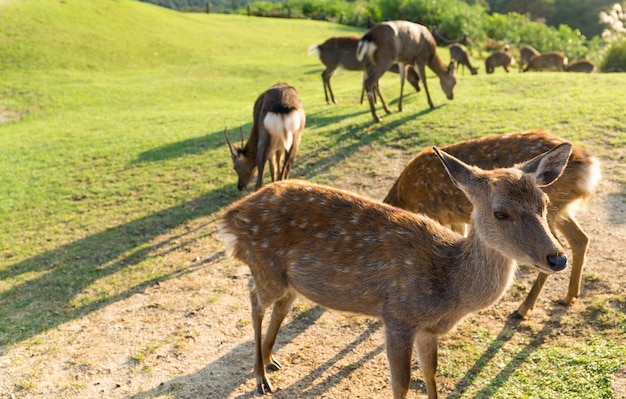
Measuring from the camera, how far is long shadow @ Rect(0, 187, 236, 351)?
5098 millimetres

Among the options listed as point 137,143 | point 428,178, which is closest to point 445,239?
point 428,178

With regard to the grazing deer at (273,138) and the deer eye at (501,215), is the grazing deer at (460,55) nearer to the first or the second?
the grazing deer at (273,138)

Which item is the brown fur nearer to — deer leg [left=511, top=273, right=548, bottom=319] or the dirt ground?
the dirt ground

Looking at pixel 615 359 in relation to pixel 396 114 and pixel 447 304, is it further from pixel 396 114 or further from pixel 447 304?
pixel 396 114

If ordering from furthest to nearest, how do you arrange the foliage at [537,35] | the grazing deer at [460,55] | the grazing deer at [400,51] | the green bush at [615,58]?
the foliage at [537,35], the grazing deer at [460,55], the green bush at [615,58], the grazing deer at [400,51]

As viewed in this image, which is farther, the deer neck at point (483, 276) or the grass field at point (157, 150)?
the grass field at point (157, 150)

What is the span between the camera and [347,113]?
11.5 metres

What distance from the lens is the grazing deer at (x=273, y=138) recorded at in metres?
7.20

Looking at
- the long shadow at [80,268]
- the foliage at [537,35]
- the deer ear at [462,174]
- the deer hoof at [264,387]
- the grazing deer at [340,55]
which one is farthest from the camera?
the foliage at [537,35]

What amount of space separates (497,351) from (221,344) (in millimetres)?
2191

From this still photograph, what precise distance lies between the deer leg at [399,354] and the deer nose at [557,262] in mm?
913

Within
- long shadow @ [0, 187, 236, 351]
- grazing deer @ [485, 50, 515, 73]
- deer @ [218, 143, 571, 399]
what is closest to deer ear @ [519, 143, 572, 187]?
deer @ [218, 143, 571, 399]

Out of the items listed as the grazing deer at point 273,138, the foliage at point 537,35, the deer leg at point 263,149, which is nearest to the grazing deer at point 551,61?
the foliage at point 537,35

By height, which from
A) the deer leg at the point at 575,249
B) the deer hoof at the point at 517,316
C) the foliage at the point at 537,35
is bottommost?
the deer hoof at the point at 517,316
